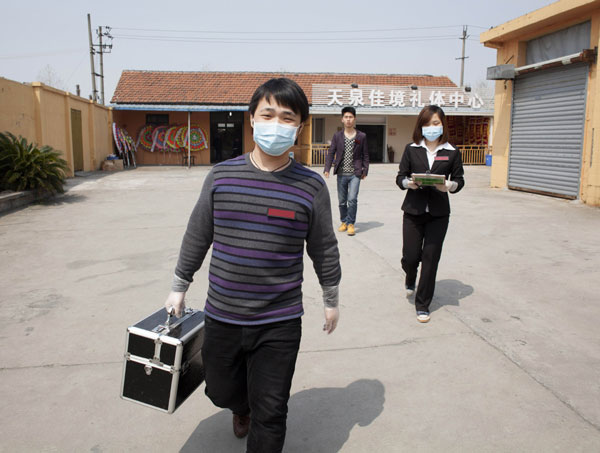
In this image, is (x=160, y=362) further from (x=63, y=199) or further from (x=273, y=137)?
(x=63, y=199)

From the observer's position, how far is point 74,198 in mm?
11711

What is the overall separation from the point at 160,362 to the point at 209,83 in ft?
86.2

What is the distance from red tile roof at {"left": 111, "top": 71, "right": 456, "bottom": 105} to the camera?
2538 cm

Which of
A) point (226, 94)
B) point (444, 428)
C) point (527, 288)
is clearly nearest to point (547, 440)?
point (444, 428)

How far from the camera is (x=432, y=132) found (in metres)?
4.14

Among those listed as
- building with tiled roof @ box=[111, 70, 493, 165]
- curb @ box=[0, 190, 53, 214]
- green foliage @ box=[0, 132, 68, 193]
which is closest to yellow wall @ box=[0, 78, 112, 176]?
green foliage @ box=[0, 132, 68, 193]

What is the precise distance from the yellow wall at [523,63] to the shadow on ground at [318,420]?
31.8ft

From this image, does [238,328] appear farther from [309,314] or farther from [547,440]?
[309,314]

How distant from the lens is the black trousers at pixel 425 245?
Answer: 4.17 meters

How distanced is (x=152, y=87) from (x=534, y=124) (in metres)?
19.3

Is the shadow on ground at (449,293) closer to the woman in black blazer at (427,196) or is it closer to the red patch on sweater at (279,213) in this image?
the woman in black blazer at (427,196)

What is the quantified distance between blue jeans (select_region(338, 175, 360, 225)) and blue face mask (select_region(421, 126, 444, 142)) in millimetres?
3344

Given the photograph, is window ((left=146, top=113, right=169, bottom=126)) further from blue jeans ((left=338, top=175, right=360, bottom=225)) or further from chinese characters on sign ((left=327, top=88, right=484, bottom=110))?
blue jeans ((left=338, top=175, right=360, bottom=225))

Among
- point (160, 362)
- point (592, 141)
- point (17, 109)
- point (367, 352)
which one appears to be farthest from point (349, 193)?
point (17, 109)
